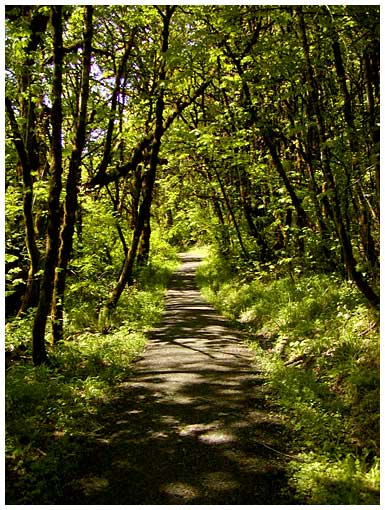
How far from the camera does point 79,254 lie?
17.0 metres

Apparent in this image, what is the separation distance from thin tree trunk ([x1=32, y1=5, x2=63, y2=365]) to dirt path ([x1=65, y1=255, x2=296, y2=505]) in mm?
1835

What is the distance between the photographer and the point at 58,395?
657 centimetres

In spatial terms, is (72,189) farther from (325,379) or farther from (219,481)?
(219,481)

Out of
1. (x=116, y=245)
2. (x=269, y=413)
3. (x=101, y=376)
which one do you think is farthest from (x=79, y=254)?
(x=269, y=413)

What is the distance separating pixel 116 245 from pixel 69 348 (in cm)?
1283

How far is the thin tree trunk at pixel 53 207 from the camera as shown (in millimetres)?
7441

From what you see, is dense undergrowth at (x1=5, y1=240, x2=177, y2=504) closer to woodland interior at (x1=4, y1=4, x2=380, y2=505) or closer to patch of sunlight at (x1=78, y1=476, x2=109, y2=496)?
woodland interior at (x1=4, y1=4, x2=380, y2=505)

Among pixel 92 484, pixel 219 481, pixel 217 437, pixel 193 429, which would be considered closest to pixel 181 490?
pixel 219 481

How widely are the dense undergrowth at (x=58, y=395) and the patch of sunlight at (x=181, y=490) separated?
1.14 metres

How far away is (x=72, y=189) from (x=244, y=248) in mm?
10163

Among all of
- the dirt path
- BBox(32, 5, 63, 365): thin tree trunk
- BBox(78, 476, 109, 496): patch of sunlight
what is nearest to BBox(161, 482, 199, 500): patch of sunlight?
the dirt path

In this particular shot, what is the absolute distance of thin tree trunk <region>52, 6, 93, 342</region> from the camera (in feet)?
28.0

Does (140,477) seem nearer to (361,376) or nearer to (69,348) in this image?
(361,376)

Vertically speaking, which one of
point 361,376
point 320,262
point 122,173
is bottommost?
point 361,376
